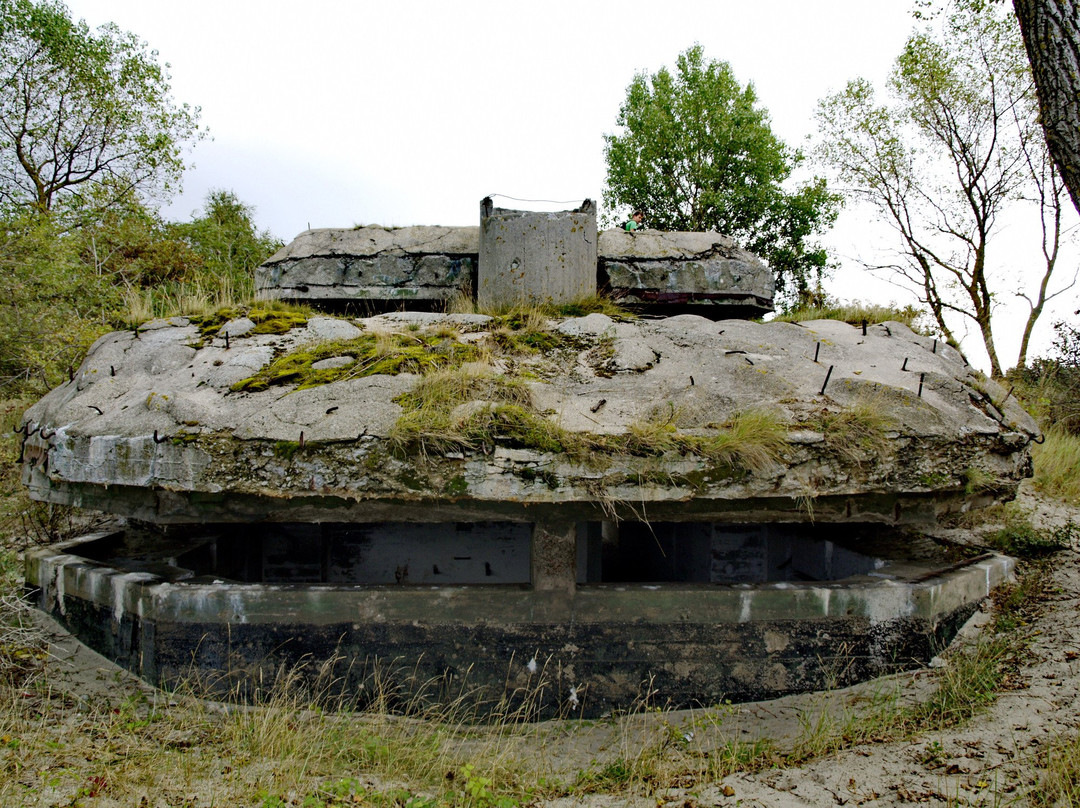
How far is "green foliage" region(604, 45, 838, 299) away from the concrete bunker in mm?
13511

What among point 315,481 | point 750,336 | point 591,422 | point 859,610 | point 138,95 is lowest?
point 859,610

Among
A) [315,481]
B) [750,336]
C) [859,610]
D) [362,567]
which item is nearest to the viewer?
[315,481]

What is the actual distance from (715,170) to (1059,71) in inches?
583

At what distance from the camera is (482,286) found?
15.6ft

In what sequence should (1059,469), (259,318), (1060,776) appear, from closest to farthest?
1. (1060,776)
2. (259,318)
3. (1059,469)

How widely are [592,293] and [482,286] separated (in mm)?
755

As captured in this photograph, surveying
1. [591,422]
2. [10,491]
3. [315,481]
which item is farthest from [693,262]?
[10,491]

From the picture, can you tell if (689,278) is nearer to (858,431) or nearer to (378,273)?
(858,431)

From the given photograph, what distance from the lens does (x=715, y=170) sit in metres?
16.9

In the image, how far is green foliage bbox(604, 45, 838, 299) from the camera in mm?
16578

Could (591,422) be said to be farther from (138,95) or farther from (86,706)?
(138,95)

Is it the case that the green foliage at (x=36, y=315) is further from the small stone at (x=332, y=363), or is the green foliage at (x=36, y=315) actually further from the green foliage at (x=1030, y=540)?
the green foliage at (x=1030, y=540)

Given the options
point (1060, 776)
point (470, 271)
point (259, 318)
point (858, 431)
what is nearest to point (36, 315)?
point (259, 318)

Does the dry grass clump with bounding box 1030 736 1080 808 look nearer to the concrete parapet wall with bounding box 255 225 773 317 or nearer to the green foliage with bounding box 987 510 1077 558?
the green foliage with bounding box 987 510 1077 558
